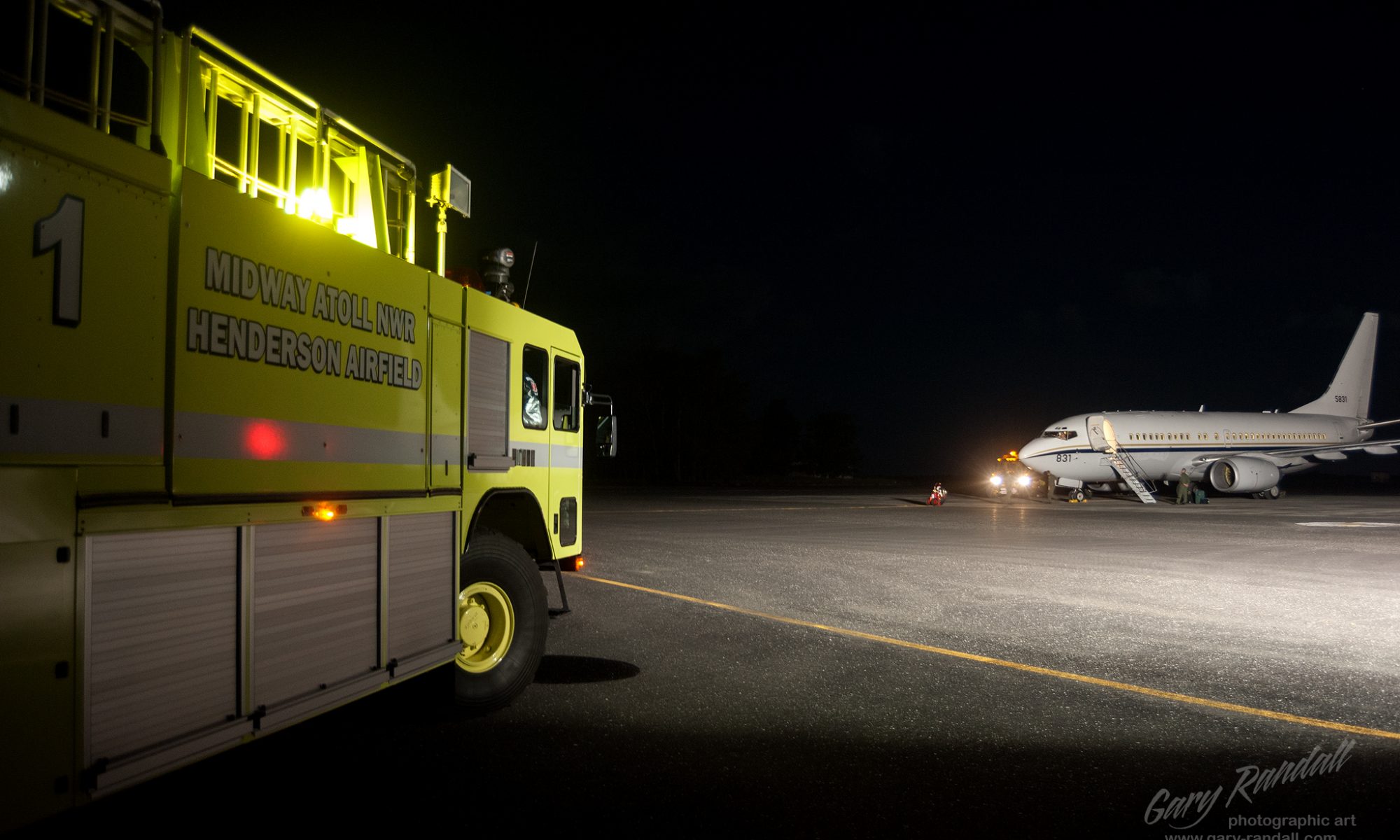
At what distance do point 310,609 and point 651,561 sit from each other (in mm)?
8699

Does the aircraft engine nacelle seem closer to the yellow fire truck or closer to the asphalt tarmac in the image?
the asphalt tarmac

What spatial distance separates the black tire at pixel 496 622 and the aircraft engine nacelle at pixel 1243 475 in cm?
3361

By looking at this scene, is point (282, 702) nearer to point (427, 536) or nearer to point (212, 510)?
point (212, 510)

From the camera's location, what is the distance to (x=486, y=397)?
17.3 ft

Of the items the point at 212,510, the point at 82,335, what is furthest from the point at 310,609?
the point at 82,335

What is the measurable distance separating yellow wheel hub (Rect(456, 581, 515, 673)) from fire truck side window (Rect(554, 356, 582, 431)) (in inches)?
61.0

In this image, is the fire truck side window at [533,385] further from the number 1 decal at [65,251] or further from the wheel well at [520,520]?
the number 1 decal at [65,251]

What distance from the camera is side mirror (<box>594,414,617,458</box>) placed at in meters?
6.80

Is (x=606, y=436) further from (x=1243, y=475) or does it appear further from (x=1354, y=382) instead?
(x=1354, y=382)

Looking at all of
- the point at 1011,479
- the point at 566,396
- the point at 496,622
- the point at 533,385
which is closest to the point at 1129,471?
the point at 1011,479

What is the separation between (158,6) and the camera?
326 centimetres

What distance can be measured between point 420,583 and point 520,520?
1585mm

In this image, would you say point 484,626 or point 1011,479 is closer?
point 484,626

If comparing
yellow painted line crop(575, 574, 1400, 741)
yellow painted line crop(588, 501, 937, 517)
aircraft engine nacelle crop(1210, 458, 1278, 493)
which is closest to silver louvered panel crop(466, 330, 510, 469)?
yellow painted line crop(575, 574, 1400, 741)
